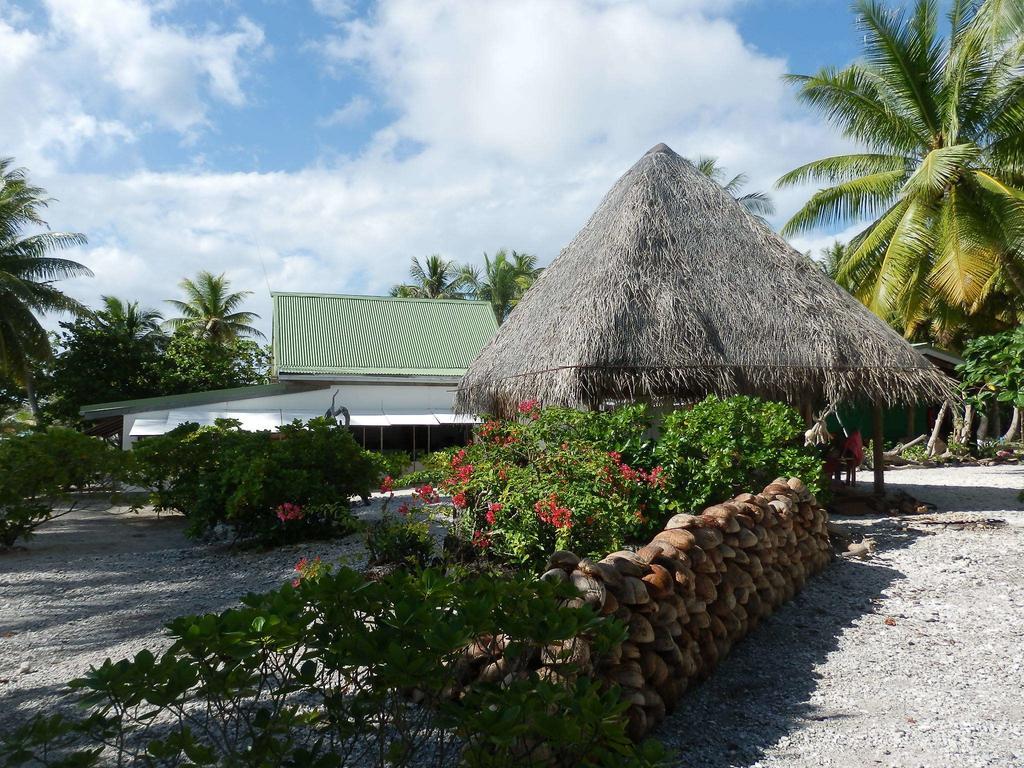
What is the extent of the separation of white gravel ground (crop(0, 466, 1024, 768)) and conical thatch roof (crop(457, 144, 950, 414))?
205cm

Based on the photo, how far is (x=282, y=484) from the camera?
8586mm

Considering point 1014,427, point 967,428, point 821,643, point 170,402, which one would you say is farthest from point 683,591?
point 1014,427

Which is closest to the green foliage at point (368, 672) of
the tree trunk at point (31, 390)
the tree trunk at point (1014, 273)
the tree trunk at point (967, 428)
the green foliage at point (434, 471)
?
the green foliage at point (434, 471)

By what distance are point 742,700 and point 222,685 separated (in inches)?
116

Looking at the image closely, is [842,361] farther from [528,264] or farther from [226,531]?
[528,264]

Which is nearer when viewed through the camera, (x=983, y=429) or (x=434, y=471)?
(x=434, y=471)

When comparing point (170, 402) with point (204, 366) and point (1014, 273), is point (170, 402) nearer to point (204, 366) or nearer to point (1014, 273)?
point (204, 366)

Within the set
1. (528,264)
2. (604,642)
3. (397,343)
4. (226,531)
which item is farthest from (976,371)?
(528,264)

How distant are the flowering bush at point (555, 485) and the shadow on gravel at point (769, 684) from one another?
1.39 metres

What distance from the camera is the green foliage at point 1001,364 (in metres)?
8.27

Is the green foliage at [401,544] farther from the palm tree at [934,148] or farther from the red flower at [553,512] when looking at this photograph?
the palm tree at [934,148]

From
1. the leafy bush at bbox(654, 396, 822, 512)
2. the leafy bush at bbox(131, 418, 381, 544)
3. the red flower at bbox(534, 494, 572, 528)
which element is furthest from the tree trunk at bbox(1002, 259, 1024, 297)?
the red flower at bbox(534, 494, 572, 528)

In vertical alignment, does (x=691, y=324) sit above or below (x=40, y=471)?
above

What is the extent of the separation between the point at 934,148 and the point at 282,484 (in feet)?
46.8
